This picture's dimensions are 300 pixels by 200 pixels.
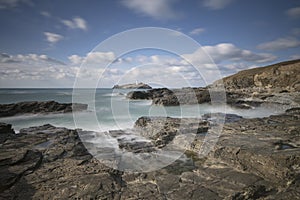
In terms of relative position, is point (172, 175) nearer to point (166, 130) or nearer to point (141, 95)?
point (166, 130)

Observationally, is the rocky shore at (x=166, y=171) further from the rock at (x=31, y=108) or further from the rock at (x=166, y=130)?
the rock at (x=31, y=108)

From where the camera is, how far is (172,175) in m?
5.27

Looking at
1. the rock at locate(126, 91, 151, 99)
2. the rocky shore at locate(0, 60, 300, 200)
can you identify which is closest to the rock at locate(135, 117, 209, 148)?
the rocky shore at locate(0, 60, 300, 200)

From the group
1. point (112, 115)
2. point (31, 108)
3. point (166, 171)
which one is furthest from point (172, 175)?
point (31, 108)

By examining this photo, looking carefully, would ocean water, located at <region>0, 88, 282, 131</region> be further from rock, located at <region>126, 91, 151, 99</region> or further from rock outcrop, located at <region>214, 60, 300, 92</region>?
rock outcrop, located at <region>214, 60, 300, 92</region>

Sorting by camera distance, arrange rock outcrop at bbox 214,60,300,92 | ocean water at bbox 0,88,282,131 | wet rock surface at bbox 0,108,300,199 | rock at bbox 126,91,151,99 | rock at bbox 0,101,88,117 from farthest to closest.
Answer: rock at bbox 126,91,151,99 < rock outcrop at bbox 214,60,300,92 < rock at bbox 0,101,88,117 < ocean water at bbox 0,88,282,131 < wet rock surface at bbox 0,108,300,199

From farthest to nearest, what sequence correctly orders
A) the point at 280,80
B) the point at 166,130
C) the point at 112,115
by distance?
the point at 280,80 → the point at 112,115 → the point at 166,130

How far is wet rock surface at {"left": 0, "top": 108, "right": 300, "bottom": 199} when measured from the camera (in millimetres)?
4305

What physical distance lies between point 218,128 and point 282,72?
145 feet

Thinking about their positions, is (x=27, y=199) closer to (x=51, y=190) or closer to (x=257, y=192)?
(x=51, y=190)

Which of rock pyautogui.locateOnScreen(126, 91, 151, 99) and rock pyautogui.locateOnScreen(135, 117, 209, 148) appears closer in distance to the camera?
rock pyautogui.locateOnScreen(135, 117, 209, 148)

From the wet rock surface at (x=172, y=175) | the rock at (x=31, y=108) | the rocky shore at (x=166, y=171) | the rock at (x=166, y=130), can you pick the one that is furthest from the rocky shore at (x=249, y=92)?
the wet rock surface at (x=172, y=175)

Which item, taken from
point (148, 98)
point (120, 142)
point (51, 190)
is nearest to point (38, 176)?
point (51, 190)

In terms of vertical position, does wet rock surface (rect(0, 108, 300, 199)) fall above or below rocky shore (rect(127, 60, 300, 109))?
below
